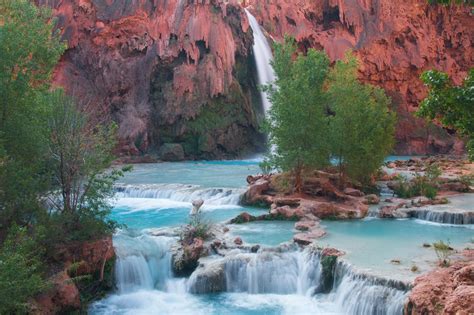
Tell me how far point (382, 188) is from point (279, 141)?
6.44 metres

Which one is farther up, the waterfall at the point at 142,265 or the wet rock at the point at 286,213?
the wet rock at the point at 286,213

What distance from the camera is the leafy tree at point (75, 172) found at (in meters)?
12.5

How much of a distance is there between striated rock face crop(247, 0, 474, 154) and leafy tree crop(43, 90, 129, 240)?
3743 cm

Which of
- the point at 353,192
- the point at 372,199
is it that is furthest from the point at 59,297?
the point at 353,192

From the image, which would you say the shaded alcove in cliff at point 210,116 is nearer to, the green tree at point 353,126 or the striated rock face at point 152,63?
the striated rock face at point 152,63

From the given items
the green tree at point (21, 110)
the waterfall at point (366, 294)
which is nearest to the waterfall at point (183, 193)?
the waterfall at point (366, 294)

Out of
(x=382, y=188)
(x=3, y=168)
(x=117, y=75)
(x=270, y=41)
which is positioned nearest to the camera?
(x=3, y=168)

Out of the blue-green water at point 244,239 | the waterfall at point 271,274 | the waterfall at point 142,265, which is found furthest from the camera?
the waterfall at point 142,265

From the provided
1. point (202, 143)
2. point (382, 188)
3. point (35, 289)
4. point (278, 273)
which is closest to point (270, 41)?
point (202, 143)

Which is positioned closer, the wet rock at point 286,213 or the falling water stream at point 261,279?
the falling water stream at point 261,279

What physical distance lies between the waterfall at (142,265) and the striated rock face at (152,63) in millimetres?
26683

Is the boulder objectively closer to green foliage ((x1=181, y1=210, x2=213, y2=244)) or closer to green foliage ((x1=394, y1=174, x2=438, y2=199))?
green foliage ((x1=181, y1=210, x2=213, y2=244))

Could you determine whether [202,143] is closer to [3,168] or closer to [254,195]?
[254,195]

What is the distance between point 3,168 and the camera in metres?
11.2
